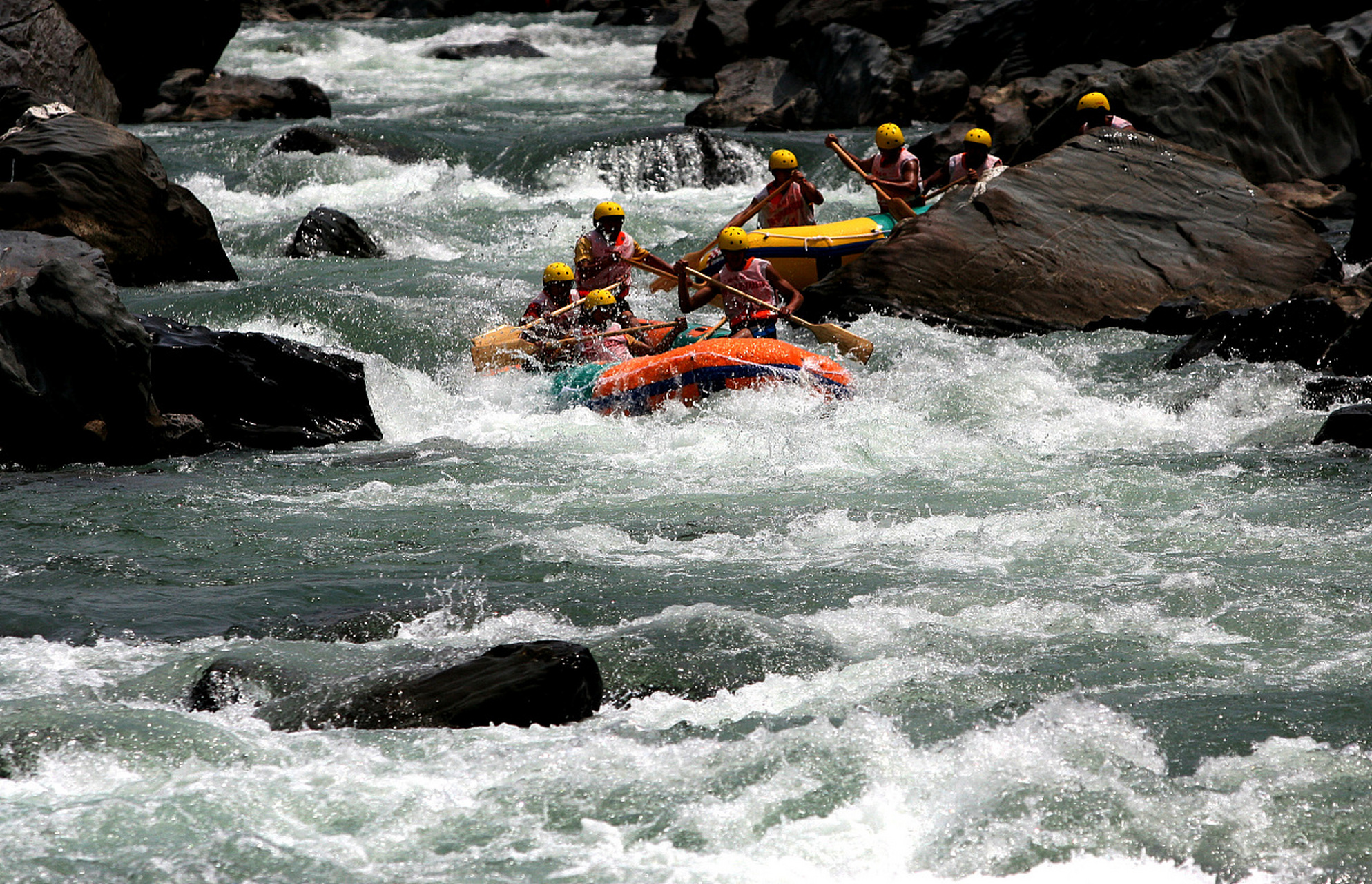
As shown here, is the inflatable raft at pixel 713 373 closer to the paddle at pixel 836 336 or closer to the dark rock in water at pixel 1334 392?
the paddle at pixel 836 336

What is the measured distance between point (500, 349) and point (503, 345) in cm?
4

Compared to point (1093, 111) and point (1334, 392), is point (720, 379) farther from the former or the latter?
point (1093, 111)

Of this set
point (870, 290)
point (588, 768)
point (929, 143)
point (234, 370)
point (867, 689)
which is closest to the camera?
point (588, 768)

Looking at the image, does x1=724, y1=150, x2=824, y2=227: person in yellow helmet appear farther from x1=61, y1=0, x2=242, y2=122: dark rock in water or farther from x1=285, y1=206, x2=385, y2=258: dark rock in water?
x1=61, y1=0, x2=242, y2=122: dark rock in water

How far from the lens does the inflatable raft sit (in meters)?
9.14

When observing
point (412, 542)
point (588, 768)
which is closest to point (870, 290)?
point (412, 542)

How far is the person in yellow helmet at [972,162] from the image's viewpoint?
43.1 feet

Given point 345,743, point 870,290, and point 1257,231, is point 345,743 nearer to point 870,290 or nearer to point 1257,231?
point 870,290

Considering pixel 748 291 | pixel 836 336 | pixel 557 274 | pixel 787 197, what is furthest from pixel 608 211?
pixel 787 197

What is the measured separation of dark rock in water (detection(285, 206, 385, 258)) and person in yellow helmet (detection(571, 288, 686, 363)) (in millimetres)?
4459

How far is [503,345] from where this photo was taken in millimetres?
10453

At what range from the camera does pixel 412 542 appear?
661 cm

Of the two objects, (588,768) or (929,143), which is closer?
(588,768)

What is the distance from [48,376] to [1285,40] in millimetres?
13106
